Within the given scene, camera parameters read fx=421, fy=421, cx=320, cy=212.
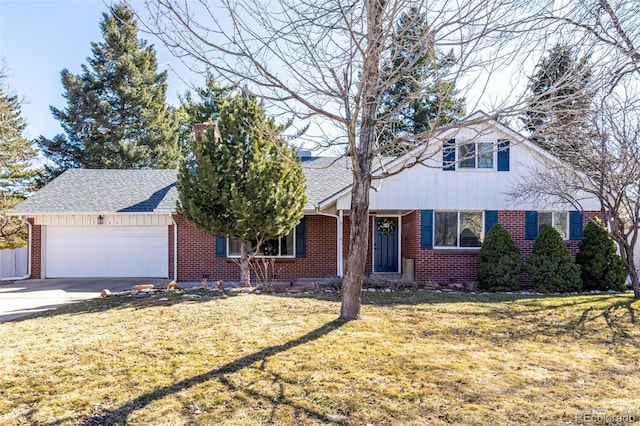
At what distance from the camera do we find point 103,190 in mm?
15578

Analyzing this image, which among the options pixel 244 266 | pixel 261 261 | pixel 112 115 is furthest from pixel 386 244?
pixel 112 115

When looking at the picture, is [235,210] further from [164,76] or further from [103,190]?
[164,76]

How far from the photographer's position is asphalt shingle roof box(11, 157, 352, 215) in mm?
14047

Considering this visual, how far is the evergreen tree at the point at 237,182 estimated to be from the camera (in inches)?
400

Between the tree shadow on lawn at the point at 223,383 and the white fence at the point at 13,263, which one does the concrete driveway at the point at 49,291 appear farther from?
the tree shadow on lawn at the point at 223,383

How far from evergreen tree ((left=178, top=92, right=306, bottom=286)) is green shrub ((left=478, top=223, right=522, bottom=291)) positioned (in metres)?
5.30

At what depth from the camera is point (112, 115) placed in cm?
2628

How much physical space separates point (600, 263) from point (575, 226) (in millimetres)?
1481

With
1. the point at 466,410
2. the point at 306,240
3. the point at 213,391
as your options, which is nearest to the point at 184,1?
the point at 213,391

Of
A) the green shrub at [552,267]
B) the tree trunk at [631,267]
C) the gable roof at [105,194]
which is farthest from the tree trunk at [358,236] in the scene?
the gable roof at [105,194]

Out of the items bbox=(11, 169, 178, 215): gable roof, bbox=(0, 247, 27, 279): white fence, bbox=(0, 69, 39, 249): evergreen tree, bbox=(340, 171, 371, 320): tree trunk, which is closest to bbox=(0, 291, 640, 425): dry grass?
bbox=(340, 171, 371, 320): tree trunk

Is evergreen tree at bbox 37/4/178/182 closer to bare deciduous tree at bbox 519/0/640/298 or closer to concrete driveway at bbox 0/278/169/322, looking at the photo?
concrete driveway at bbox 0/278/169/322

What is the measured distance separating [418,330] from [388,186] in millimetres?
6328

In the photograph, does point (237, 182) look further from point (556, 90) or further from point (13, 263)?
point (13, 263)
